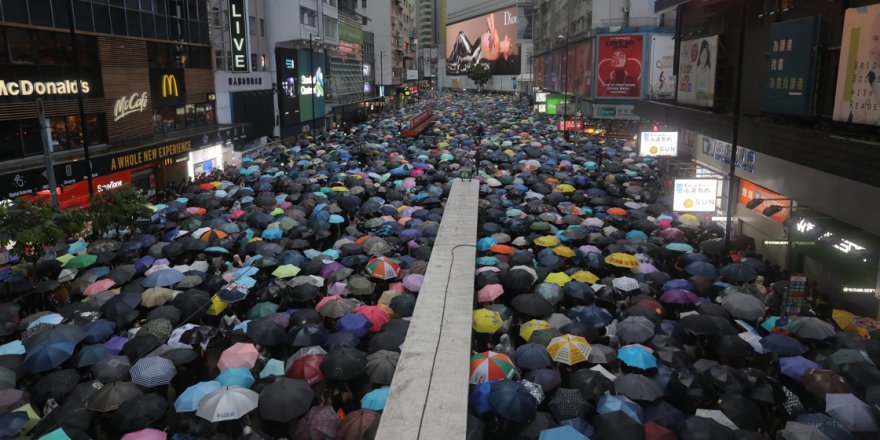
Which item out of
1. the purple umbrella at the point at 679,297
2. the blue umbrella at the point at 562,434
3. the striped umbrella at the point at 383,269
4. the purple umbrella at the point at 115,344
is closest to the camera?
the blue umbrella at the point at 562,434

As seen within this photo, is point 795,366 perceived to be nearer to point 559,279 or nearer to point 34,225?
point 559,279

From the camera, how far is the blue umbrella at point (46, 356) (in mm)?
12359

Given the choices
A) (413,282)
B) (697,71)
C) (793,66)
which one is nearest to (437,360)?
(413,282)

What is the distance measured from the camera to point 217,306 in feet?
50.7

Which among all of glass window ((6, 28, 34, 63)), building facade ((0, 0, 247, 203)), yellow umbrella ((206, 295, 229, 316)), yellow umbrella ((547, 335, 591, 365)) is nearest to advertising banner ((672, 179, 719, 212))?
yellow umbrella ((547, 335, 591, 365))

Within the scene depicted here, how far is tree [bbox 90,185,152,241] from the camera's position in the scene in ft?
66.5

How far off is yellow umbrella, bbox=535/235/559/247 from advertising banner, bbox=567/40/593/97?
33514mm

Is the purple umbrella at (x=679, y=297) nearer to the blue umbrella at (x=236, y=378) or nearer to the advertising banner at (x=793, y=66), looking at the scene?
the advertising banner at (x=793, y=66)

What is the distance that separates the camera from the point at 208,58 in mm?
38281

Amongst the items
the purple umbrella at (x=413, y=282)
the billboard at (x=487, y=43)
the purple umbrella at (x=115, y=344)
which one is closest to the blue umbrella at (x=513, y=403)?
the purple umbrella at (x=413, y=282)

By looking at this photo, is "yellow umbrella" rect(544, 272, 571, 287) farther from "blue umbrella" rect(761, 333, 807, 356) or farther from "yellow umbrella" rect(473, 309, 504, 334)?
"blue umbrella" rect(761, 333, 807, 356)

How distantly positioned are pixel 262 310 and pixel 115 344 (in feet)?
10.0

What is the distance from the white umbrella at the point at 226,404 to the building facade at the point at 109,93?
14295 millimetres

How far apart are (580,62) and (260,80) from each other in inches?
1166
